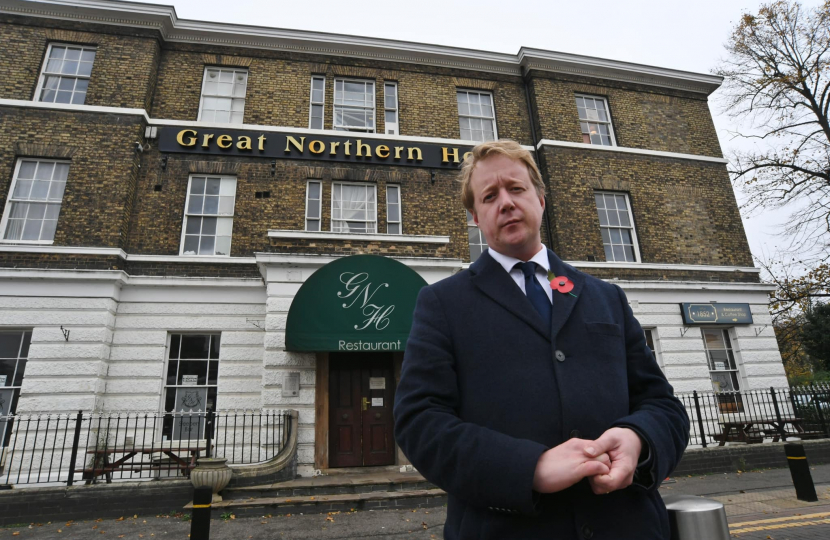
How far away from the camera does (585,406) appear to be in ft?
4.72

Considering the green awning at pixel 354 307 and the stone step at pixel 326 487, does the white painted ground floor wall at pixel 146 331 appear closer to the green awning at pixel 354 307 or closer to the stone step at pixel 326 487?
the green awning at pixel 354 307

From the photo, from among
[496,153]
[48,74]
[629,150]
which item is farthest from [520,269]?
[48,74]

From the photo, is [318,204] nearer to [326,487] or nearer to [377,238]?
[377,238]

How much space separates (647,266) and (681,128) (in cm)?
605

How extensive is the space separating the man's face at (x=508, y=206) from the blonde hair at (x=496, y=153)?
2 cm

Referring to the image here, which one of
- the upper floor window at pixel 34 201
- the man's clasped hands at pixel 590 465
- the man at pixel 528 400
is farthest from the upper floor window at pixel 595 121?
the upper floor window at pixel 34 201

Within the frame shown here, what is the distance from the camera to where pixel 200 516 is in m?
5.11

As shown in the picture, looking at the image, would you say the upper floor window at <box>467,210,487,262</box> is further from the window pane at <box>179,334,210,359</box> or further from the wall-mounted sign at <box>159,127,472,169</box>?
the window pane at <box>179,334,210,359</box>

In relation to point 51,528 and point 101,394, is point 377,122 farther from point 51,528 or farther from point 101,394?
point 51,528

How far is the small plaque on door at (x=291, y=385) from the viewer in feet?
32.7

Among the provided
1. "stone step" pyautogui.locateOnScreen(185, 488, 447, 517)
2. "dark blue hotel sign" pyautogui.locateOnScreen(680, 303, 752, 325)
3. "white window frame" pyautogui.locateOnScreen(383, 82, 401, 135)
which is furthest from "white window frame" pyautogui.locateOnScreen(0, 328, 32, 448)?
"dark blue hotel sign" pyautogui.locateOnScreen(680, 303, 752, 325)

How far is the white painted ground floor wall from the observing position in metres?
9.84

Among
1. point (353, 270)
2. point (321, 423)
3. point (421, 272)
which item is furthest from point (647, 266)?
point (321, 423)

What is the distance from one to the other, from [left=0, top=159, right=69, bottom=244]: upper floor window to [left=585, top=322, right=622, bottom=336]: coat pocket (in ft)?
43.8
